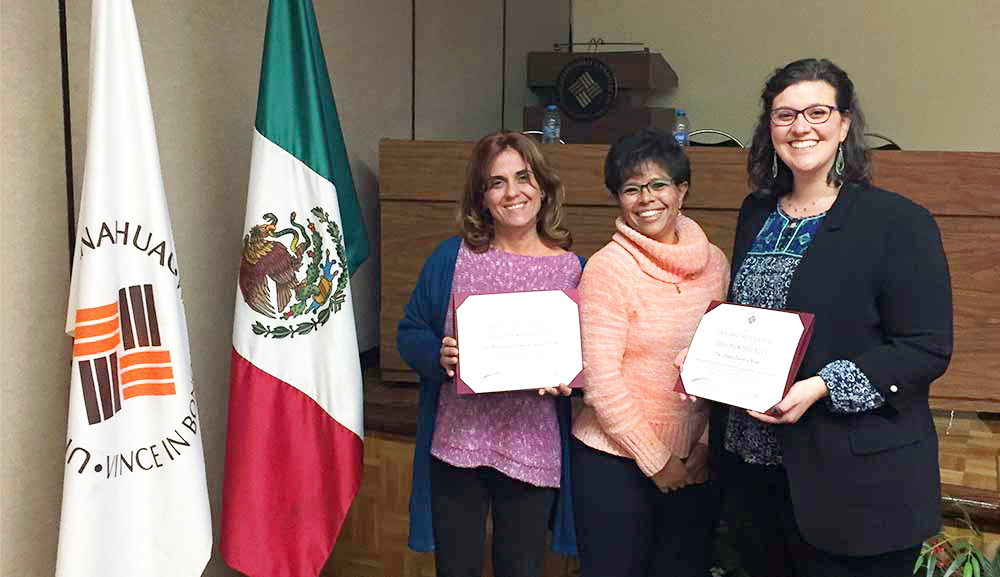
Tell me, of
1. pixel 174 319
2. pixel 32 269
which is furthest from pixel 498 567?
pixel 32 269

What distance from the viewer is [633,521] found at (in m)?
1.69

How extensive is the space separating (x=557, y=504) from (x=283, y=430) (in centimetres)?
75

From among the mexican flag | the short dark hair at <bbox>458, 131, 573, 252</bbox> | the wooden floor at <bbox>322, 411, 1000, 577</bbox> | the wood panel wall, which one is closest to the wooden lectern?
the wood panel wall

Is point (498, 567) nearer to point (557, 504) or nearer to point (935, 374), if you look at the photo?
point (557, 504)

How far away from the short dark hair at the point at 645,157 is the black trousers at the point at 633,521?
22.4 inches

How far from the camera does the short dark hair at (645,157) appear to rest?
165 cm

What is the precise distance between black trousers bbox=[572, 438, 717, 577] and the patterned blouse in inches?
7.8

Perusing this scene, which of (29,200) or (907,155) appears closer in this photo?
(29,200)

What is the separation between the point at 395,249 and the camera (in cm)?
312

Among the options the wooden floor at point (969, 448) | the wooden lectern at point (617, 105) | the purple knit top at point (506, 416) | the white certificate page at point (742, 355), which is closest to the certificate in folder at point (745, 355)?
the white certificate page at point (742, 355)

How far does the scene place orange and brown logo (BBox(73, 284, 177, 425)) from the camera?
1673mm

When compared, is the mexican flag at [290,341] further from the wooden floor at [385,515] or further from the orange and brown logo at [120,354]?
the wooden floor at [385,515]

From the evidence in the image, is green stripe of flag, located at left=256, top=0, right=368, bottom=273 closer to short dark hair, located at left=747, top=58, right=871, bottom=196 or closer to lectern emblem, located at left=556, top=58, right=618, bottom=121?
short dark hair, located at left=747, top=58, right=871, bottom=196

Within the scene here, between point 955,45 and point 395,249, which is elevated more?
Result: point 955,45
